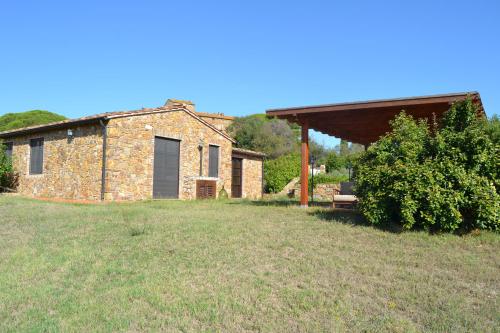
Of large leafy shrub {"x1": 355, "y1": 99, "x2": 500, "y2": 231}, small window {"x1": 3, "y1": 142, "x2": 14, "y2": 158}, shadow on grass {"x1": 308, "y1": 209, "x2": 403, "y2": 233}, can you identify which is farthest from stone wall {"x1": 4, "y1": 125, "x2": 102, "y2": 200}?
large leafy shrub {"x1": 355, "y1": 99, "x2": 500, "y2": 231}

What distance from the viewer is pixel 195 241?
21.1 ft

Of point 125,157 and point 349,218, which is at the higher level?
point 125,157

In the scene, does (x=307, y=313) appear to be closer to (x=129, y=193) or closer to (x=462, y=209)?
(x=462, y=209)

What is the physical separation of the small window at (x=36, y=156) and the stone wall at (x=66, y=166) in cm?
18

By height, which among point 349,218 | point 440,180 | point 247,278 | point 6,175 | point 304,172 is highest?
point 6,175

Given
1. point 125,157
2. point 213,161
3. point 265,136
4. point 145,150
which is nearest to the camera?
point 125,157

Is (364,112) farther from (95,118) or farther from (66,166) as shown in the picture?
(66,166)

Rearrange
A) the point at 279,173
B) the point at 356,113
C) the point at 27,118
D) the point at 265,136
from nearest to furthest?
the point at 356,113 → the point at 279,173 → the point at 265,136 → the point at 27,118

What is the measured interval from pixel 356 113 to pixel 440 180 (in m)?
4.23

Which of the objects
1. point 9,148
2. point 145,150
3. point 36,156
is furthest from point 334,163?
point 9,148

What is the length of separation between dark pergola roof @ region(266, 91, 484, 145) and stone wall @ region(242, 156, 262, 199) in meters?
8.05

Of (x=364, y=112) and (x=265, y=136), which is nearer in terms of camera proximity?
→ (x=364, y=112)

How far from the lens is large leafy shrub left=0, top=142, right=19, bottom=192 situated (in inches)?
654

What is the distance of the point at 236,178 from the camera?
20672 mm
